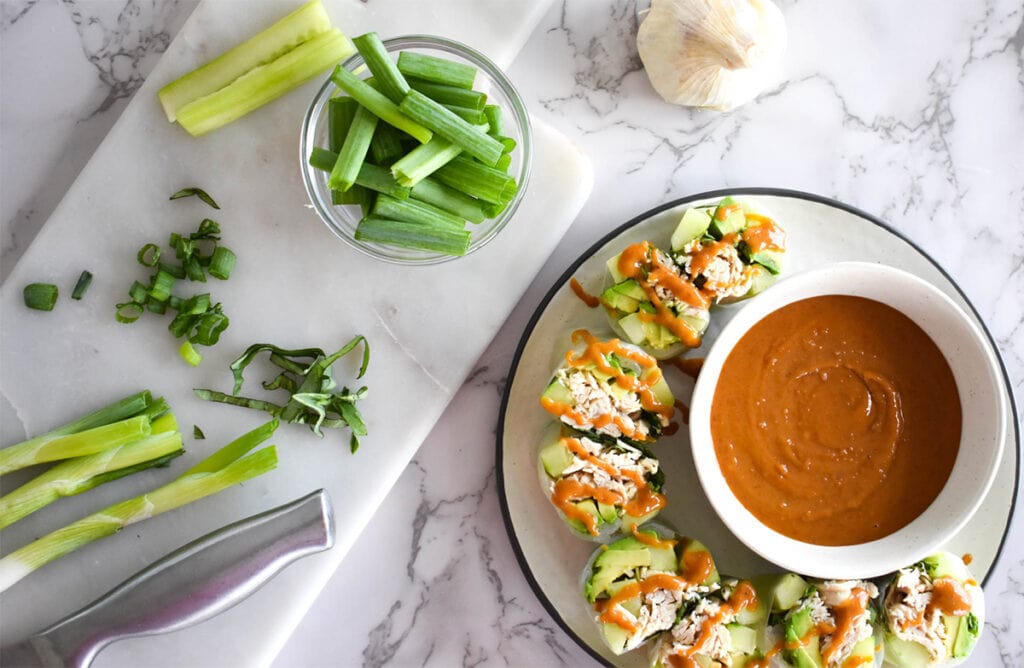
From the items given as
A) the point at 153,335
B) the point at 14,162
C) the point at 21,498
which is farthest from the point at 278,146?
the point at 21,498

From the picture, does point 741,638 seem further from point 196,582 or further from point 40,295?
point 40,295

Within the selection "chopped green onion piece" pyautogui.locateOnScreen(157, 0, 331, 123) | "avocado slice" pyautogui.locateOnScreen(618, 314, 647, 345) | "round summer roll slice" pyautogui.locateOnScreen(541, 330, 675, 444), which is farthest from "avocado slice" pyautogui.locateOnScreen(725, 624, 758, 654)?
"chopped green onion piece" pyautogui.locateOnScreen(157, 0, 331, 123)

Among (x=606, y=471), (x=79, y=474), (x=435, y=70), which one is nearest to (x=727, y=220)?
(x=606, y=471)

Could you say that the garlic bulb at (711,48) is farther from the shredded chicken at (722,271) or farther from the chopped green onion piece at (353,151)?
→ the chopped green onion piece at (353,151)

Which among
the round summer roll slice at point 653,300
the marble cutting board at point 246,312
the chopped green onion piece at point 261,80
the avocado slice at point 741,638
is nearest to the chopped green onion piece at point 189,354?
the marble cutting board at point 246,312

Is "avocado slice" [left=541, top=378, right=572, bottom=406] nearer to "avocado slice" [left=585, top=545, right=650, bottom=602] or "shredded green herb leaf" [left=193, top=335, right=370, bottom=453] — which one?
"avocado slice" [left=585, top=545, right=650, bottom=602]
